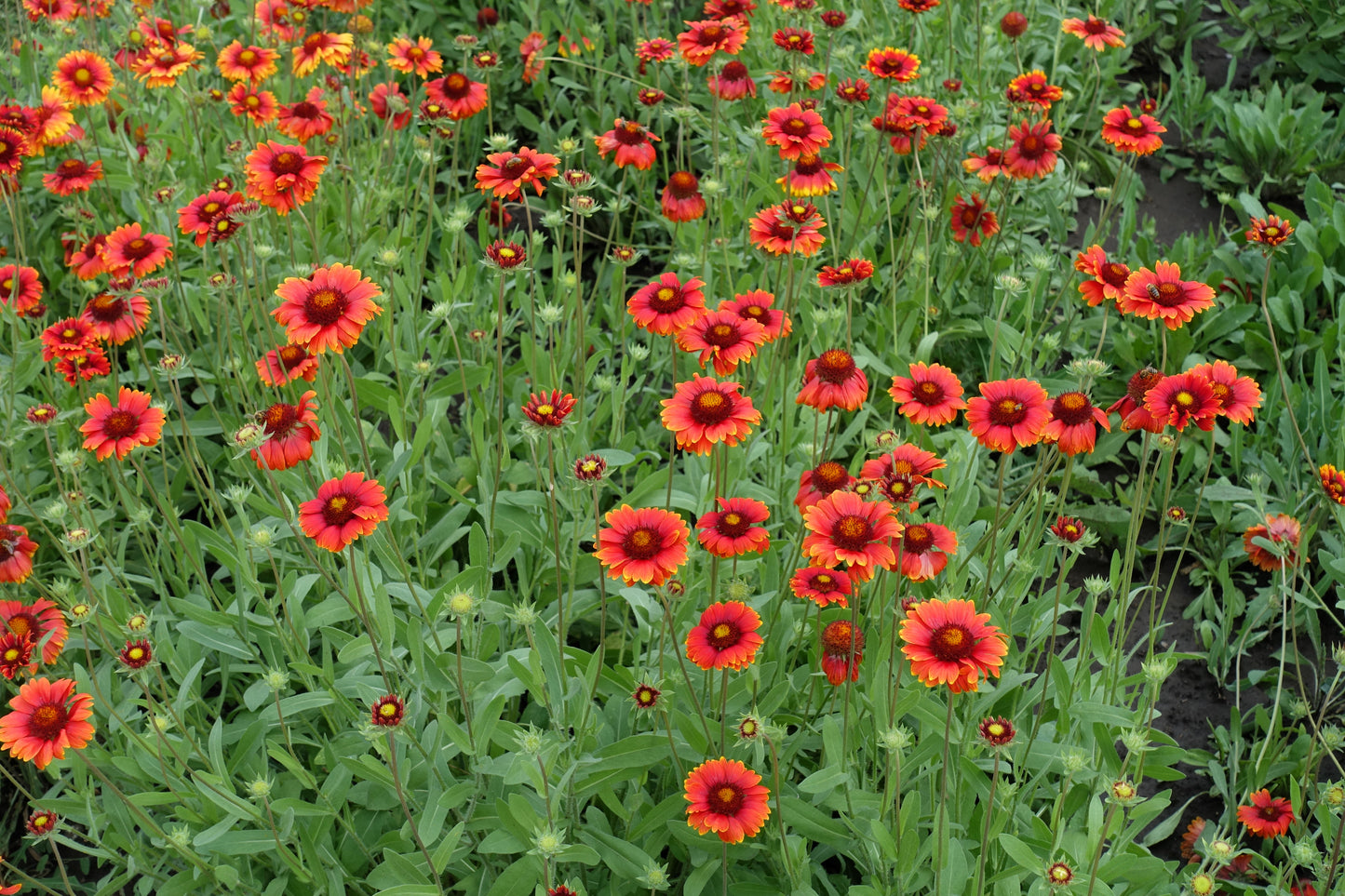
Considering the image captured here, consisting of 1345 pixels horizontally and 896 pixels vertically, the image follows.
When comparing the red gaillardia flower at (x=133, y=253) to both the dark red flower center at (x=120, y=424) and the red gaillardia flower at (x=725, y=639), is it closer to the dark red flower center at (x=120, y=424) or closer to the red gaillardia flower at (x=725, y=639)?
the dark red flower center at (x=120, y=424)

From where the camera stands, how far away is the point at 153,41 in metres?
3.90

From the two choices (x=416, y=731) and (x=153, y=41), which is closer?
(x=416, y=731)

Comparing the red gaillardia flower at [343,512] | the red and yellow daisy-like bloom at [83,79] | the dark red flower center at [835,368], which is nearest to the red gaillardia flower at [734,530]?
the dark red flower center at [835,368]

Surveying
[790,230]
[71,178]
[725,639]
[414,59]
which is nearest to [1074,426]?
[725,639]

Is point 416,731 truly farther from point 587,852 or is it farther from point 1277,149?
point 1277,149

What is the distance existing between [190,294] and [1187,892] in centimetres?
330

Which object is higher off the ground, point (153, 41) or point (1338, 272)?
point (153, 41)

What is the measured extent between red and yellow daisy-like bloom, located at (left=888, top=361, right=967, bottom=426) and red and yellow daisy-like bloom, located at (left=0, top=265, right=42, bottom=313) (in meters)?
2.53

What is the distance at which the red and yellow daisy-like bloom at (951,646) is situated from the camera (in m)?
1.68

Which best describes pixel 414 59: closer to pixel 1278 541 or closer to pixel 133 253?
pixel 133 253

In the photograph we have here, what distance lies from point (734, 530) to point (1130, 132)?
6.88ft

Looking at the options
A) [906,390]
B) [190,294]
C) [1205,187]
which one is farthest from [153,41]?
[1205,187]

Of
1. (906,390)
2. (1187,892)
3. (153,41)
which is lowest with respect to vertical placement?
(1187,892)

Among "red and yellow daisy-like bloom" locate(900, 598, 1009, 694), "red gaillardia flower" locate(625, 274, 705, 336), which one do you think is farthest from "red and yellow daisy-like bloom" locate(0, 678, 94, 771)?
"red and yellow daisy-like bloom" locate(900, 598, 1009, 694)
